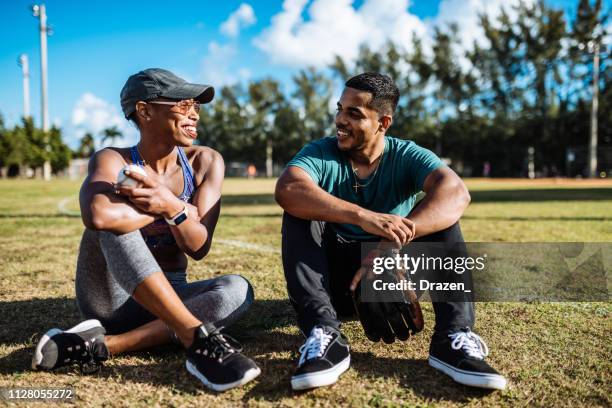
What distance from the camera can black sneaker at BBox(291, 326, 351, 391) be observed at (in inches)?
86.0

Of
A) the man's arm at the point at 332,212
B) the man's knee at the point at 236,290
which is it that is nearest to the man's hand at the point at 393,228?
the man's arm at the point at 332,212

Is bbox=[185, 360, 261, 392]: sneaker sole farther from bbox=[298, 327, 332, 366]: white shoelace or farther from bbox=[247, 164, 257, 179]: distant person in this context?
bbox=[247, 164, 257, 179]: distant person

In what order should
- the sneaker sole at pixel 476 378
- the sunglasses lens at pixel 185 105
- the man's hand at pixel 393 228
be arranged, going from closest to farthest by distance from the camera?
the sneaker sole at pixel 476 378, the man's hand at pixel 393 228, the sunglasses lens at pixel 185 105

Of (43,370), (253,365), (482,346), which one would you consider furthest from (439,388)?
(43,370)

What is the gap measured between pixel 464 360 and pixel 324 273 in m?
0.82

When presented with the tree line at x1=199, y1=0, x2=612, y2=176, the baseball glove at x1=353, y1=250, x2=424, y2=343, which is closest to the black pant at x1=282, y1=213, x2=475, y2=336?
the baseball glove at x1=353, y1=250, x2=424, y2=343

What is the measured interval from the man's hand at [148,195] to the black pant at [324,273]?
692mm

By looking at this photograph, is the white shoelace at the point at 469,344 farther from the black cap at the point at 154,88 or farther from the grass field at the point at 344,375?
the black cap at the point at 154,88

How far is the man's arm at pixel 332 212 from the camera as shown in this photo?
2600 millimetres

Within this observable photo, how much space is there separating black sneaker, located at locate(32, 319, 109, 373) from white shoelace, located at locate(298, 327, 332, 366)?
103 centimetres

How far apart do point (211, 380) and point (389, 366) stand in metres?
0.92

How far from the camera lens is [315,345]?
2.33m

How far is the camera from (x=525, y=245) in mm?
6375

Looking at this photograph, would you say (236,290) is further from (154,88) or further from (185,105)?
(154,88)
